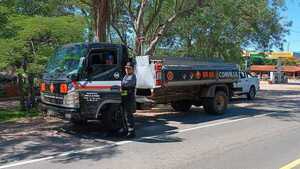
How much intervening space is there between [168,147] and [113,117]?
219 centimetres

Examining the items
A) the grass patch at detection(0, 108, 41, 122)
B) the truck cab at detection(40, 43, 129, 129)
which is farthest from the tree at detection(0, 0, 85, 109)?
the truck cab at detection(40, 43, 129, 129)

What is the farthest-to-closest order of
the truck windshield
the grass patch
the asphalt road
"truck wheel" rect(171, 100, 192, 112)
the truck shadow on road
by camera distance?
1. "truck wheel" rect(171, 100, 192, 112)
2. the grass patch
3. the truck windshield
4. the truck shadow on road
5. the asphalt road

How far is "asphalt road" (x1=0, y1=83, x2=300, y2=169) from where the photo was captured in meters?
8.69

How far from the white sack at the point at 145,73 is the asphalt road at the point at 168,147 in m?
1.18

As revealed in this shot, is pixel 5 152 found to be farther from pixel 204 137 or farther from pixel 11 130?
pixel 204 137

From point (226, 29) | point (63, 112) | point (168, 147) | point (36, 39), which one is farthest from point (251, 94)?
point (168, 147)

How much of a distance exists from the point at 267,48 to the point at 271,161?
30.2 metres

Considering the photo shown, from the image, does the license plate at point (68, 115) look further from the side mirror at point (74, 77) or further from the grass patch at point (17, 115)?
the grass patch at point (17, 115)

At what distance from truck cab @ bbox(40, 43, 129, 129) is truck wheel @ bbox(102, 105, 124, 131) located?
1.0 inches

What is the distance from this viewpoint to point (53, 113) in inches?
472

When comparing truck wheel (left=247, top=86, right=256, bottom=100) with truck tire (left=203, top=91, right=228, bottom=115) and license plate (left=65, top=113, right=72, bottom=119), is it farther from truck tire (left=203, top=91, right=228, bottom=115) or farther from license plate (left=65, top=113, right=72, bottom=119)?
license plate (left=65, top=113, right=72, bottom=119)

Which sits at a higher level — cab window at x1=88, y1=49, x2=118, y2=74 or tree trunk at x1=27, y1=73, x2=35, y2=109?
cab window at x1=88, y1=49, x2=118, y2=74

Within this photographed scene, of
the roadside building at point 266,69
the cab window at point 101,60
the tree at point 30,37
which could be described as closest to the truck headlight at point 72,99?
the cab window at point 101,60

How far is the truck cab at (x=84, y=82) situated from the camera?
11500mm
